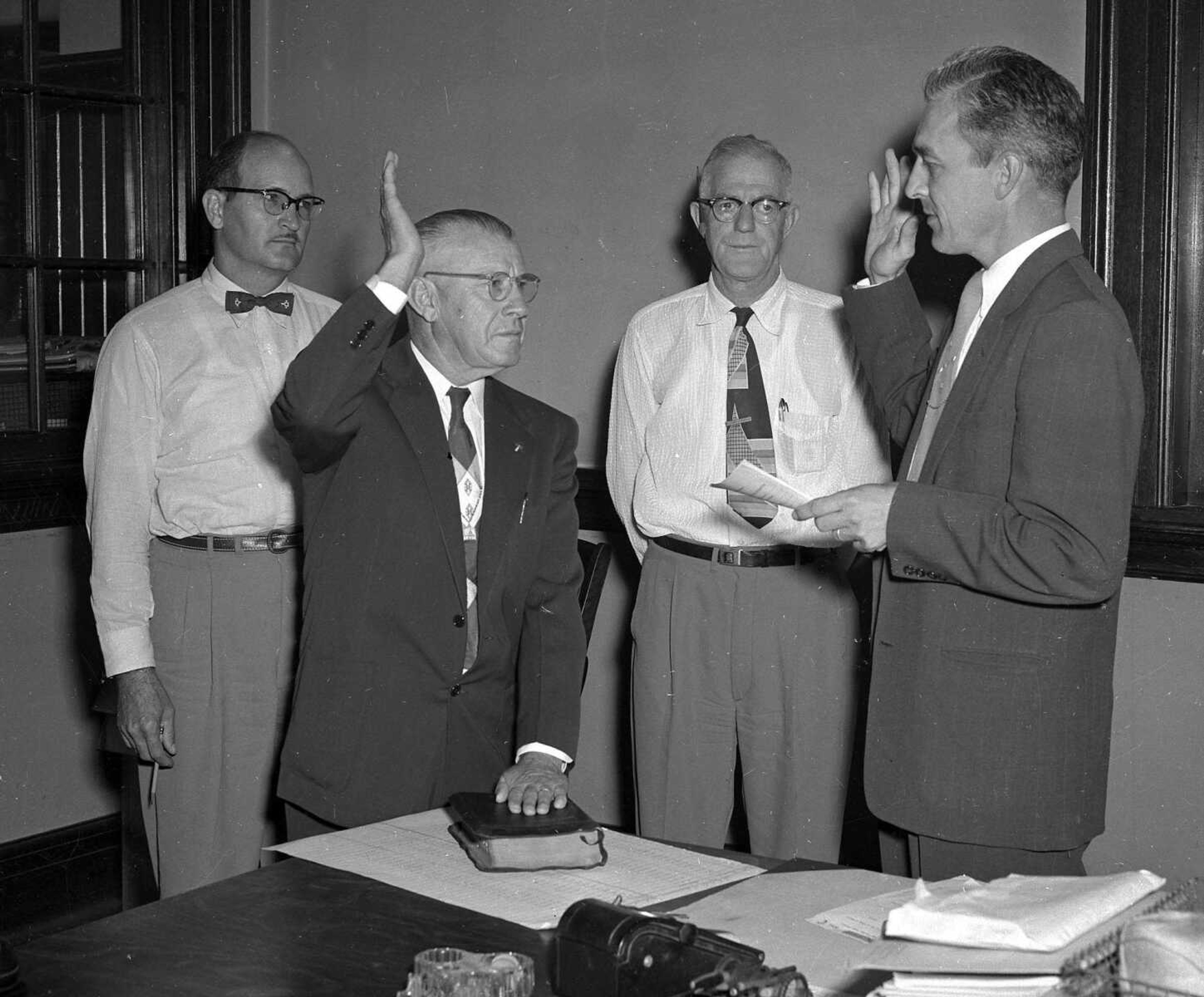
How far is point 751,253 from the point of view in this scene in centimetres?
364

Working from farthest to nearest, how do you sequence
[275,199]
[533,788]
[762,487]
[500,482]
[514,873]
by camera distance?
[275,199], [500,482], [762,487], [533,788], [514,873]

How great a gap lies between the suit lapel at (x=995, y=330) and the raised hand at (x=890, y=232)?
1.67 feet

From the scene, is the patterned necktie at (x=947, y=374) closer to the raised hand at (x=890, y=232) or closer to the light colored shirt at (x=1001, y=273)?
the light colored shirt at (x=1001, y=273)

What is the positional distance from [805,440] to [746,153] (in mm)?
756

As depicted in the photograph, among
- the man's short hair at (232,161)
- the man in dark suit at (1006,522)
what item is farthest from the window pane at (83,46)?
the man in dark suit at (1006,522)

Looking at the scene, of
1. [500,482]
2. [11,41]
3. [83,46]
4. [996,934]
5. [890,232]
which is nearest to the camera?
[996,934]

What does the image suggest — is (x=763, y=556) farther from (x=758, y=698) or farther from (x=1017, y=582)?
(x=1017, y=582)

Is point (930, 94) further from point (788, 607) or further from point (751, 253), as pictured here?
point (788, 607)

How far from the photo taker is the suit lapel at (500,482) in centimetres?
263

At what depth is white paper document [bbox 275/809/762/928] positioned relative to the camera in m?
1.80

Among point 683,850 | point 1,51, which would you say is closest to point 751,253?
point 683,850

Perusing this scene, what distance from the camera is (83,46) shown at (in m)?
4.54

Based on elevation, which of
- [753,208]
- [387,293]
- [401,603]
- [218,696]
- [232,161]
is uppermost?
[232,161]

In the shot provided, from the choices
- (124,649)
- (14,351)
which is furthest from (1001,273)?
(14,351)
